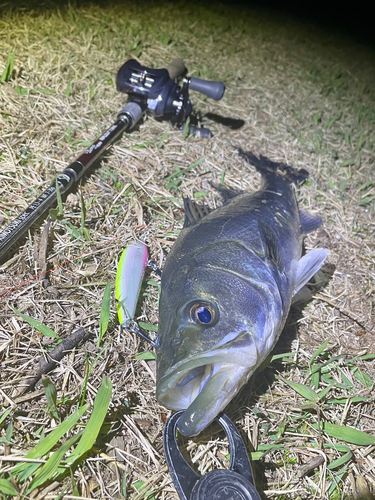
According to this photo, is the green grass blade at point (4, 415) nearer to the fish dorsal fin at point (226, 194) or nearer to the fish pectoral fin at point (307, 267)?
the fish pectoral fin at point (307, 267)

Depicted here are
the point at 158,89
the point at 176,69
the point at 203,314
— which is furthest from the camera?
the point at 176,69

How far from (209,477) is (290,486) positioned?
0.56m

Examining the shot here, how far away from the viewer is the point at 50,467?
5.08 feet

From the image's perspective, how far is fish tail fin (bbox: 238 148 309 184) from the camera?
3.52 metres

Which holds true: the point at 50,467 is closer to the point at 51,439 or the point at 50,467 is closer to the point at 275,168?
the point at 51,439

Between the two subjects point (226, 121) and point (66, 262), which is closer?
point (66, 262)

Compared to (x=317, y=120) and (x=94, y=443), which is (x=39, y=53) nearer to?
(x=317, y=120)

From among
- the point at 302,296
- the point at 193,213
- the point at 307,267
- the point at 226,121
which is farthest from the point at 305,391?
the point at 226,121

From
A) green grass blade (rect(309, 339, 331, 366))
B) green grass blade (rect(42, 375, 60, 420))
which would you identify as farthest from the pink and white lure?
green grass blade (rect(309, 339, 331, 366))

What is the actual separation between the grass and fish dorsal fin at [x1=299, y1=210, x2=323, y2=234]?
7.6 inches

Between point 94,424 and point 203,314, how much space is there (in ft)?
2.28

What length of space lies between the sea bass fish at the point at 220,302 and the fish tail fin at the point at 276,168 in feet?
3.47

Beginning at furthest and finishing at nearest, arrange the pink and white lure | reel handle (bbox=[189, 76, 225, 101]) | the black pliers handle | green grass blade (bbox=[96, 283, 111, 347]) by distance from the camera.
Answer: reel handle (bbox=[189, 76, 225, 101])
the pink and white lure
green grass blade (bbox=[96, 283, 111, 347])
the black pliers handle

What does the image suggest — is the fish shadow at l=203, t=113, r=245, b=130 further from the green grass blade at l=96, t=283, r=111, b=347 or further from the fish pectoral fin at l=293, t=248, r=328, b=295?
the green grass blade at l=96, t=283, r=111, b=347
